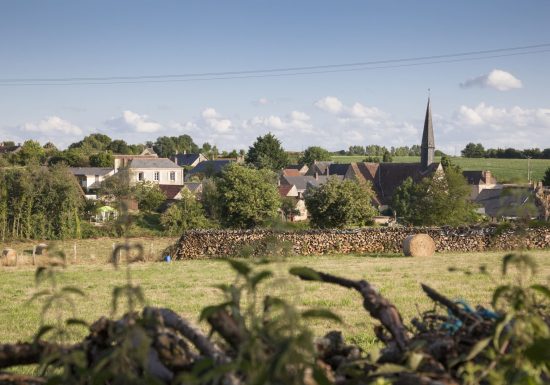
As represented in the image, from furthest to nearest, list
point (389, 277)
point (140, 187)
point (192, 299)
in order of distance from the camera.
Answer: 1. point (140, 187)
2. point (389, 277)
3. point (192, 299)

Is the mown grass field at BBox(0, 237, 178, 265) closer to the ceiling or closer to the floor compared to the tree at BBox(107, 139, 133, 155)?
closer to the floor

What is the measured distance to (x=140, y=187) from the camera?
222ft

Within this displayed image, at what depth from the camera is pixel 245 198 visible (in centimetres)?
5294

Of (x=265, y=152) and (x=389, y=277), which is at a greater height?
(x=265, y=152)

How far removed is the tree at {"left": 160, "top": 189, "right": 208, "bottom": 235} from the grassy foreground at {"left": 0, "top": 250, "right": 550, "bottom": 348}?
2826 cm

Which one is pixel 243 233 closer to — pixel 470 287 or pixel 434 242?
pixel 434 242

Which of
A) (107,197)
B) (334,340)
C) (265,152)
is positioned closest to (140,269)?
(334,340)

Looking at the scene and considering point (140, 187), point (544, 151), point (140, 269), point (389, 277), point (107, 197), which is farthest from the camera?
point (544, 151)

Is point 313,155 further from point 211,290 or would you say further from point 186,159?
point 211,290

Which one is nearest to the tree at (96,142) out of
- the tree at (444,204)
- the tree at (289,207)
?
the tree at (289,207)

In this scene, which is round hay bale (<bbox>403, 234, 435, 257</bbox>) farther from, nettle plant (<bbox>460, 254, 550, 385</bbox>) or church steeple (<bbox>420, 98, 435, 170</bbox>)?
church steeple (<bbox>420, 98, 435, 170</bbox>)

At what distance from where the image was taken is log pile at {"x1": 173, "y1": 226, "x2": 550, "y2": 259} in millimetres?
31609

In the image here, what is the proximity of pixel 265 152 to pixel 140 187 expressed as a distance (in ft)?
129

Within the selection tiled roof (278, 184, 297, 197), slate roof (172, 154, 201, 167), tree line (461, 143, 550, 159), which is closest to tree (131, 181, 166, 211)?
tiled roof (278, 184, 297, 197)
